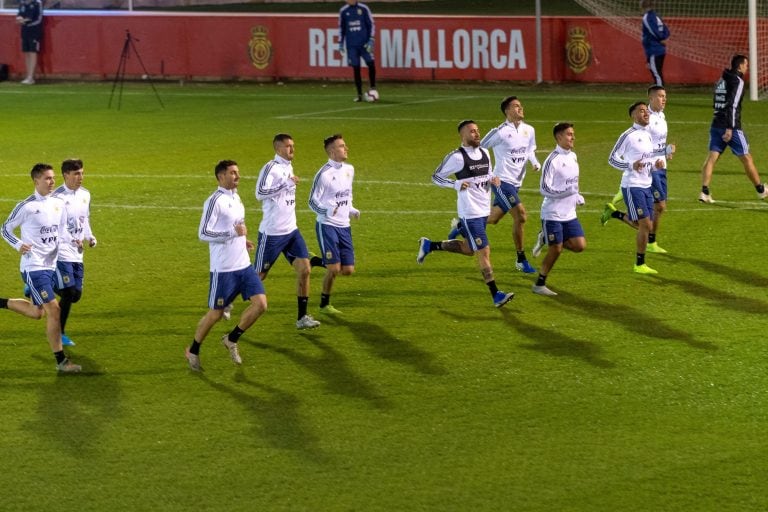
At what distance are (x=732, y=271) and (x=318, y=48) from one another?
2436 centimetres

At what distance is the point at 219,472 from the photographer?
11039 mm

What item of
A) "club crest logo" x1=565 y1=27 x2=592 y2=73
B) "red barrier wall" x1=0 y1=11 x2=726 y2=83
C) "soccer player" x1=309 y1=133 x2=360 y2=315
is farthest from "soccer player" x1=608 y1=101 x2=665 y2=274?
"club crest logo" x1=565 y1=27 x2=592 y2=73

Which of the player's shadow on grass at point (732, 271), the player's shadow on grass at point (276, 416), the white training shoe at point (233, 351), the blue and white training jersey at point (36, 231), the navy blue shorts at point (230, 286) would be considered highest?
the blue and white training jersey at point (36, 231)

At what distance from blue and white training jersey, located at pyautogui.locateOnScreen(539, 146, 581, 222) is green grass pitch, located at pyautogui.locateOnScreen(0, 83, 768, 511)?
1047 mm

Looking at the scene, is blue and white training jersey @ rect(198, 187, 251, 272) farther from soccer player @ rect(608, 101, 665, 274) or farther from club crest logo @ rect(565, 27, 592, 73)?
club crest logo @ rect(565, 27, 592, 73)

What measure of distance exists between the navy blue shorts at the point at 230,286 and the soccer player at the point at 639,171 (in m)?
5.91

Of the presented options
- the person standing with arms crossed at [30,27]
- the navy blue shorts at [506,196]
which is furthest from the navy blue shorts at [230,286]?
the person standing with arms crossed at [30,27]

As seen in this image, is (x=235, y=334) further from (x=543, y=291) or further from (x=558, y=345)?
(x=543, y=291)

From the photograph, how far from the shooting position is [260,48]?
1607 inches

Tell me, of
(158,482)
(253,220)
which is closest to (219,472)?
(158,482)

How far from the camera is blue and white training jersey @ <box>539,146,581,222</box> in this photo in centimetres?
1639

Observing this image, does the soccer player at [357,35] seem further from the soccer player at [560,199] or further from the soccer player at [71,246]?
the soccer player at [71,246]

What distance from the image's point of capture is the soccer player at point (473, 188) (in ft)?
52.4

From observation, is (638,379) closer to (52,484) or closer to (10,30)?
(52,484)
